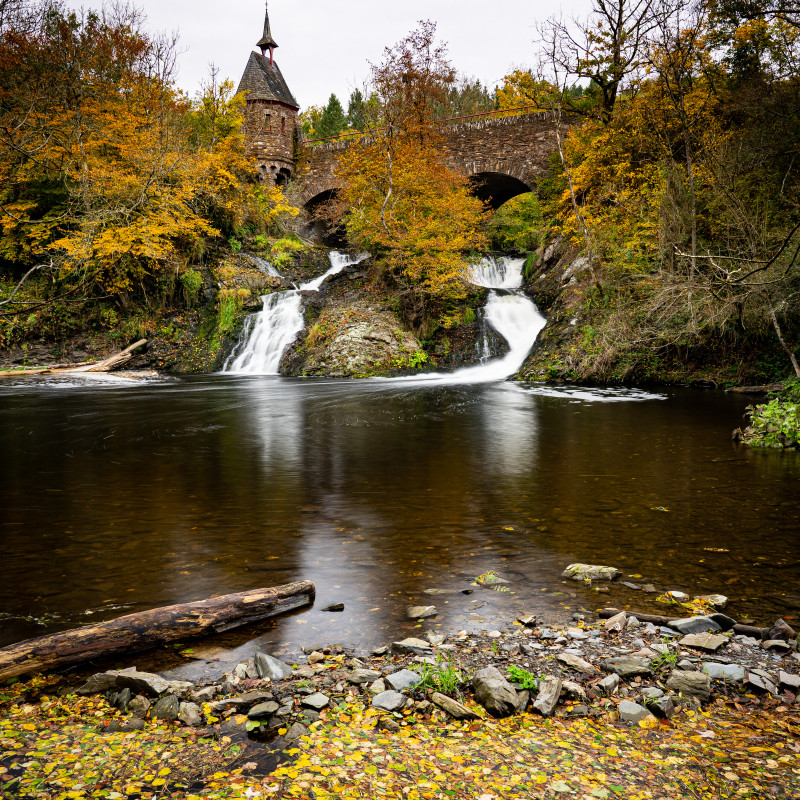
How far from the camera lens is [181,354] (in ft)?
80.0

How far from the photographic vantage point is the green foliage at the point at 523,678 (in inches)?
105

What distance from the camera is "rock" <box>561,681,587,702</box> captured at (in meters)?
2.57

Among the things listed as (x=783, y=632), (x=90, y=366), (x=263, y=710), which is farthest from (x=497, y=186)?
(x=263, y=710)

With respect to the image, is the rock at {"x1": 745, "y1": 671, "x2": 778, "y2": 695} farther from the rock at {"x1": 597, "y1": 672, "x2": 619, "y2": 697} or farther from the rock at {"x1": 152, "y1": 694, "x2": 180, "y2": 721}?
the rock at {"x1": 152, "y1": 694, "x2": 180, "y2": 721}

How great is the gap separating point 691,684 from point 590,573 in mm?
1466

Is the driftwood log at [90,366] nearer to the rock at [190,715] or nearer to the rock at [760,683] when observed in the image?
the rock at [190,715]

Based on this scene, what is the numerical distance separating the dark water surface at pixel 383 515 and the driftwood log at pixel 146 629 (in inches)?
6.2

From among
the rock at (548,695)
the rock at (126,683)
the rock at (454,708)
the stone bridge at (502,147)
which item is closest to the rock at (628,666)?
the rock at (548,695)

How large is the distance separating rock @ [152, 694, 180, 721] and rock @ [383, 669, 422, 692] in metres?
0.93

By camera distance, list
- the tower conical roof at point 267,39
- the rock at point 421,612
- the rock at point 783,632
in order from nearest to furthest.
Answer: the rock at point 783,632, the rock at point 421,612, the tower conical roof at point 267,39

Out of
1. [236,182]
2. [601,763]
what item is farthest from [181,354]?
[601,763]

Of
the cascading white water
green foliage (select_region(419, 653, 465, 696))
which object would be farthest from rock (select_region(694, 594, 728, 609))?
the cascading white water

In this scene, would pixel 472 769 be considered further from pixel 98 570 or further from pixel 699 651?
pixel 98 570

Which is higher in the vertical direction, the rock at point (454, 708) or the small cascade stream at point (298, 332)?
the small cascade stream at point (298, 332)
